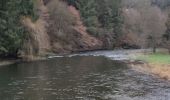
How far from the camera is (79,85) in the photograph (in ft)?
123

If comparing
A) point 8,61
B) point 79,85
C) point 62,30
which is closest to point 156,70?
point 79,85

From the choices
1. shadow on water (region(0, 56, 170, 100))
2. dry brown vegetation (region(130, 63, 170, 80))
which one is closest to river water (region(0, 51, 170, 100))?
shadow on water (region(0, 56, 170, 100))

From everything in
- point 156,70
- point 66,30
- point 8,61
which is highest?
point 66,30

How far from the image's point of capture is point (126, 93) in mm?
32875

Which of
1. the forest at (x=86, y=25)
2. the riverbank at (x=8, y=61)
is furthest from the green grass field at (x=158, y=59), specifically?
the riverbank at (x=8, y=61)

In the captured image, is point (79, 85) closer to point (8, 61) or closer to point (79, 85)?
point (79, 85)

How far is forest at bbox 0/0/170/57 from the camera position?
6322cm

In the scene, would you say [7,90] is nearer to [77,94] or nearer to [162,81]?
[77,94]

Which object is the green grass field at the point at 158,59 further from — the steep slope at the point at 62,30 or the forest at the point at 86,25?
the steep slope at the point at 62,30

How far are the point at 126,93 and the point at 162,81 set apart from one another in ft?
29.0

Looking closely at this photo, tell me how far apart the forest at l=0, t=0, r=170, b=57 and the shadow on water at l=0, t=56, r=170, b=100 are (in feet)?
49.6

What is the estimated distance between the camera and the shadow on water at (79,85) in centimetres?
3150

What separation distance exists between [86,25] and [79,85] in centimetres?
7120

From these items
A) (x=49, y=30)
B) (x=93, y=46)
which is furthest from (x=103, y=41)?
(x=49, y=30)
